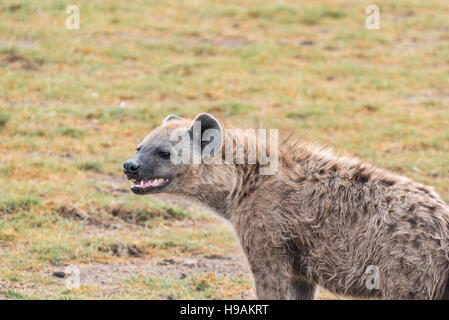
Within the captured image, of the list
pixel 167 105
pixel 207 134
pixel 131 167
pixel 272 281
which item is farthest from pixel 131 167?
pixel 167 105

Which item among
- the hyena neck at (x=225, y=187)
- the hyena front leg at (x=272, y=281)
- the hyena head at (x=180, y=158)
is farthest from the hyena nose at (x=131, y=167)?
the hyena front leg at (x=272, y=281)

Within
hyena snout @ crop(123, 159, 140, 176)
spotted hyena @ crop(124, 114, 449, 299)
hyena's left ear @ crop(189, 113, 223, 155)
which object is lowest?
spotted hyena @ crop(124, 114, 449, 299)

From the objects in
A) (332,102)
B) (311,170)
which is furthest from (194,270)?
(332,102)

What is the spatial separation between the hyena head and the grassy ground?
0.65m

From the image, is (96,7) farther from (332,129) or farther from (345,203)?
(345,203)

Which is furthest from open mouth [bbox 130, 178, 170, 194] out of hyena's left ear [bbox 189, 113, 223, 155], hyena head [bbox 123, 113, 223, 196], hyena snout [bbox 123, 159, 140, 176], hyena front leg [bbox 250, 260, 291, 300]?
hyena front leg [bbox 250, 260, 291, 300]

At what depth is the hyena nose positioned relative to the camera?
454 centimetres

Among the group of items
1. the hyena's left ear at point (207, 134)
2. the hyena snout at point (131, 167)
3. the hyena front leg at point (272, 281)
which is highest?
the hyena's left ear at point (207, 134)

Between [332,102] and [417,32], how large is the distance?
12.4 ft

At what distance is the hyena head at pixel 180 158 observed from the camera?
460 cm

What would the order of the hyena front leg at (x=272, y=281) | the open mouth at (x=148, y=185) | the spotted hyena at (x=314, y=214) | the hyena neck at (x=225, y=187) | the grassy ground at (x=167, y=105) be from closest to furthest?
the spotted hyena at (x=314, y=214), the hyena front leg at (x=272, y=281), the hyena neck at (x=225, y=187), the open mouth at (x=148, y=185), the grassy ground at (x=167, y=105)

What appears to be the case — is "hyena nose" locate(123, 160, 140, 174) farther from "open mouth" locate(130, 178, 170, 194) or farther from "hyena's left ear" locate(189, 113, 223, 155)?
"hyena's left ear" locate(189, 113, 223, 155)

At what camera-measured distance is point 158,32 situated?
41.2 feet

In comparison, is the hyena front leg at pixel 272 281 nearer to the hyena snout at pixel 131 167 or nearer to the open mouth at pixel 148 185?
the open mouth at pixel 148 185
